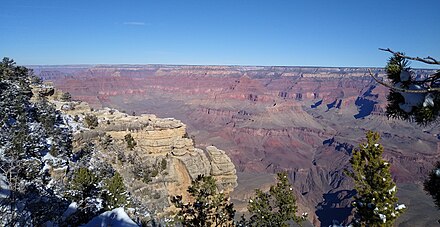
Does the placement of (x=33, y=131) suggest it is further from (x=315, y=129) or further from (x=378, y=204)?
(x=315, y=129)

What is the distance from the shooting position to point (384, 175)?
24.7 ft

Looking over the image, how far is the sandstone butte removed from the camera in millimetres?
29384

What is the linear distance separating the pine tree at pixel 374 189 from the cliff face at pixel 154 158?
22.3m

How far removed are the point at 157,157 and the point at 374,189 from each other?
94.6 ft

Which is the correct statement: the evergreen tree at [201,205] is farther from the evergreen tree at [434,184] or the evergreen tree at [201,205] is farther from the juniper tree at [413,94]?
the juniper tree at [413,94]

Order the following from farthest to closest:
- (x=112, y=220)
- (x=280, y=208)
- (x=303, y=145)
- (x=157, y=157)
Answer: (x=303, y=145)
(x=157, y=157)
(x=280, y=208)
(x=112, y=220)

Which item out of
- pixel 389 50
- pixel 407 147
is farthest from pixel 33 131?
pixel 407 147

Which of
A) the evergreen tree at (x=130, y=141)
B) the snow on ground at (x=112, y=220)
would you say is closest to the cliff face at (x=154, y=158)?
the evergreen tree at (x=130, y=141)

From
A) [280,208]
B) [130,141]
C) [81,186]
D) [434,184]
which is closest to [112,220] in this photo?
[81,186]

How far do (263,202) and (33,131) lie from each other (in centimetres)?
2042

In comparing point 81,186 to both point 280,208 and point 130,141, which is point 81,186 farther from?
point 130,141

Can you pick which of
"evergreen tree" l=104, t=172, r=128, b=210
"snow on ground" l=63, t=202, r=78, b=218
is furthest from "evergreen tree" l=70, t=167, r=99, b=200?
"evergreen tree" l=104, t=172, r=128, b=210

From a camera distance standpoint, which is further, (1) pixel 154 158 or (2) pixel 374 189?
(1) pixel 154 158

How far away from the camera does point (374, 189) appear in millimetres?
7566
